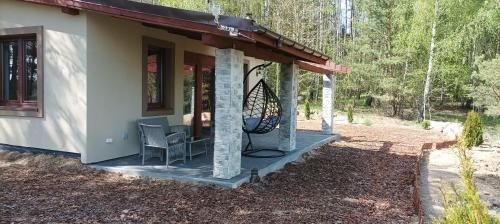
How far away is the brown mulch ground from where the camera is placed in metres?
4.52

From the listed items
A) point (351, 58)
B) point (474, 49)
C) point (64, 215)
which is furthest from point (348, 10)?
point (64, 215)

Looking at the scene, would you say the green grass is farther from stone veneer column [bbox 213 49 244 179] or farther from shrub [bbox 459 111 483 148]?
stone veneer column [bbox 213 49 244 179]

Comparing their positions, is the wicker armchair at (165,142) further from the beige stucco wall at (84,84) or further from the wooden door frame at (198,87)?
the wooden door frame at (198,87)

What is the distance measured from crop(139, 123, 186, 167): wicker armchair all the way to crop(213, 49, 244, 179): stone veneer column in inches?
42.4

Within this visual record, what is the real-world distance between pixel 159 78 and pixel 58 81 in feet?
6.58

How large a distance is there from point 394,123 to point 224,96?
1538 cm

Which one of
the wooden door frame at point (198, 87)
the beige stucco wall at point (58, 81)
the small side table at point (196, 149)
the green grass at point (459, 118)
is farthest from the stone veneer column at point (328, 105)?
the green grass at point (459, 118)

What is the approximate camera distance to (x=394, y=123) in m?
19.2

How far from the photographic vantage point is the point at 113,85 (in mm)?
6809

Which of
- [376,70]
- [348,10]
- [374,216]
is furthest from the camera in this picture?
[348,10]

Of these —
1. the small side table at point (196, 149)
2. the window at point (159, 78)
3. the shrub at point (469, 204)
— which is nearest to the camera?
the shrub at point (469, 204)

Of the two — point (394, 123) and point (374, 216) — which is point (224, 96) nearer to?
point (374, 216)

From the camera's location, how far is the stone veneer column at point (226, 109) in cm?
571

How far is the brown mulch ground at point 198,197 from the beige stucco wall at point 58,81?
39 centimetres
